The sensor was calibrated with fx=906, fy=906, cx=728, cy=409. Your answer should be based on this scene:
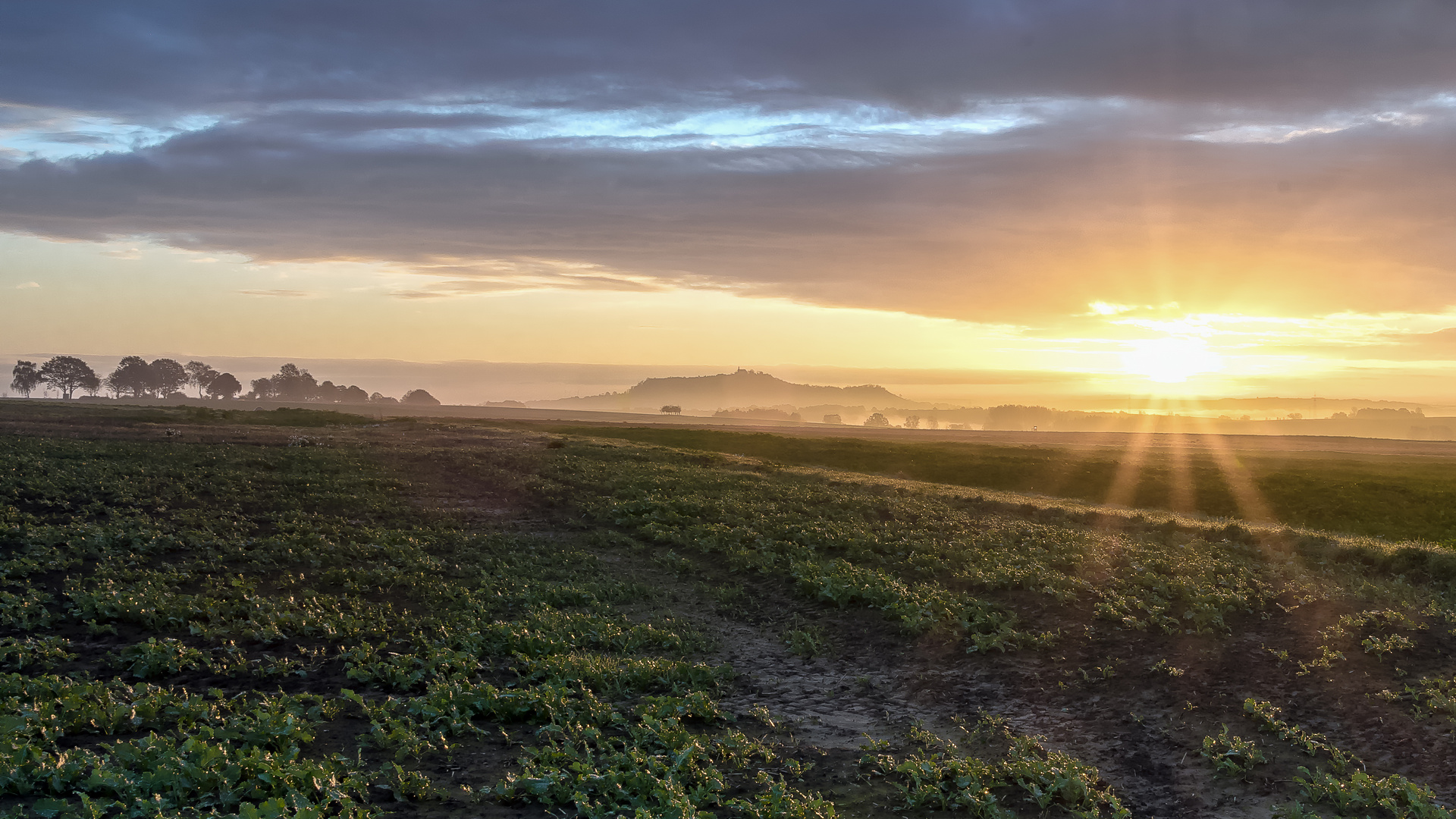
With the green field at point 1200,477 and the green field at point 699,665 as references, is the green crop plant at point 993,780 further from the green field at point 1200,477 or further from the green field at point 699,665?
the green field at point 1200,477

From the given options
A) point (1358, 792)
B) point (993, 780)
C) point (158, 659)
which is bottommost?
point (993, 780)

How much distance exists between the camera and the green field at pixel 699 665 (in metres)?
10.0

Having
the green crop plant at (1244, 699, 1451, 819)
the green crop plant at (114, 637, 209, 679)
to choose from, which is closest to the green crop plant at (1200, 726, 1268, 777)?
the green crop plant at (1244, 699, 1451, 819)

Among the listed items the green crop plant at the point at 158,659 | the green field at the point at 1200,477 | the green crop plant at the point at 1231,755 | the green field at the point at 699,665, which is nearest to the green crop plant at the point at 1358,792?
the green field at the point at 699,665

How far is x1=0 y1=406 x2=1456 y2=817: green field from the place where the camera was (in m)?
10.0

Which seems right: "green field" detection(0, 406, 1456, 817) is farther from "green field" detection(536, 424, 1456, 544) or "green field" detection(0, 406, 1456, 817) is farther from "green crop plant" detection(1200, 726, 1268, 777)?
"green field" detection(536, 424, 1456, 544)

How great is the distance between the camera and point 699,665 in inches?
586

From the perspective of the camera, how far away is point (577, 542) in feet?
91.8

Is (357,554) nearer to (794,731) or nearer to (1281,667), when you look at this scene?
(794,731)

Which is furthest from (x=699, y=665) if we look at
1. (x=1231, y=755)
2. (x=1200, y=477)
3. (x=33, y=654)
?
(x=1200, y=477)

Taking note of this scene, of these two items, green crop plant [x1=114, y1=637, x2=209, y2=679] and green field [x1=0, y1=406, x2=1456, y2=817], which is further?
green crop plant [x1=114, y1=637, x2=209, y2=679]

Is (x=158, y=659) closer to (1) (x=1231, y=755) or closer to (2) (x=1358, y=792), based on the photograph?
(1) (x=1231, y=755)

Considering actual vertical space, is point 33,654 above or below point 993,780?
above

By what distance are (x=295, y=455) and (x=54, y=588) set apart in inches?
1196
